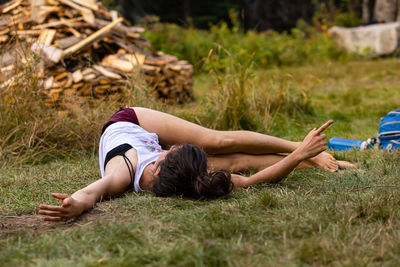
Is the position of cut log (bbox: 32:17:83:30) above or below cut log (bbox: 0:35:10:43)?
above

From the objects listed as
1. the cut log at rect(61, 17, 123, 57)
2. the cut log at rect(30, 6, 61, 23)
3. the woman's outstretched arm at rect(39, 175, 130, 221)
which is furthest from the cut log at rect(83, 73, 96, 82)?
the woman's outstretched arm at rect(39, 175, 130, 221)

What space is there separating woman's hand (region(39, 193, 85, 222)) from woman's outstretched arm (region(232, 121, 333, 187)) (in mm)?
1072

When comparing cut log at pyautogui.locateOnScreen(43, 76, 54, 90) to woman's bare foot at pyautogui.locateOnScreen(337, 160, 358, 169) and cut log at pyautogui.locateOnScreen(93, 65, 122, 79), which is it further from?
woman's bare foot at pyautogui.locateOnScreen(337, 160, 358, 169)

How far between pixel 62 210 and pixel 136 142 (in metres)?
0.87

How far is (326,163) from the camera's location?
366 centimetres

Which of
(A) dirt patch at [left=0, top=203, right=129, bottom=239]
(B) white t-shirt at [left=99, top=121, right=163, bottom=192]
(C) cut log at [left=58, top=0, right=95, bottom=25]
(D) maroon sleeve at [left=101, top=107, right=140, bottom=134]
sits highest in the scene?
(C) cut log at [left=58, top=0, right=95, bottom=25]

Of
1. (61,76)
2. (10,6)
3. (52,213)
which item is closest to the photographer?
(52,213)

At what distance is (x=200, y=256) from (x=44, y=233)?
866mm

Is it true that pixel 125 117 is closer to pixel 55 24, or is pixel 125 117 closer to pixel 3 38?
pixel 55 24

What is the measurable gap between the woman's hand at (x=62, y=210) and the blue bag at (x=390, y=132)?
2718 millimetres

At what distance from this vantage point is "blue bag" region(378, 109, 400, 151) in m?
4.04

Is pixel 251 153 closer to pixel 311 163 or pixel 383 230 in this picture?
pixel 311 163

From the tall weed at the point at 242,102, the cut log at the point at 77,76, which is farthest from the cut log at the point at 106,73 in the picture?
the tall weed at the point at 242,102

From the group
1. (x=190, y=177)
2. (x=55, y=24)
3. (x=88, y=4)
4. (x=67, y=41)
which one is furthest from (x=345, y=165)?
(x=88, y=4)
